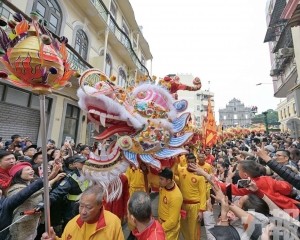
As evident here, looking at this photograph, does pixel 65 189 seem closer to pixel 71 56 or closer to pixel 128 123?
pixel 128 123

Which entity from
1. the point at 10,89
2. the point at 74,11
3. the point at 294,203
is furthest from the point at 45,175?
the point at 74,11

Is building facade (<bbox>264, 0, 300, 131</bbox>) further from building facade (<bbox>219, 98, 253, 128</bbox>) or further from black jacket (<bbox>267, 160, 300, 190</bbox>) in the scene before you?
building facade (<bbox>219, 98, 253, 128</bbox>)

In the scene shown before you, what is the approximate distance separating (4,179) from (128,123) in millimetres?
1762

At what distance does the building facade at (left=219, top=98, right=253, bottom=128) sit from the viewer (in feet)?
246

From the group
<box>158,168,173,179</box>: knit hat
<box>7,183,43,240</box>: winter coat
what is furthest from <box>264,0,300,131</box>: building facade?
<box>7,183,43,240</box>: winter coat

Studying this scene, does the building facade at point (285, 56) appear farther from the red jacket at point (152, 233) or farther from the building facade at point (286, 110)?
the red jacket at point (152, 233)

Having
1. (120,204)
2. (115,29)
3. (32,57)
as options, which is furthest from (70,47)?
(32,57)

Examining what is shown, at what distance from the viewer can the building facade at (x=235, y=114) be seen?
75.0 meters

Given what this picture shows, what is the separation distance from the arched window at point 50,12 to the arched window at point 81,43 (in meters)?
1.19

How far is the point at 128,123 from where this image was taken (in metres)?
2.81

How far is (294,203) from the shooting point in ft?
7.55

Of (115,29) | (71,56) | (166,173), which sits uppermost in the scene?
(115,29)

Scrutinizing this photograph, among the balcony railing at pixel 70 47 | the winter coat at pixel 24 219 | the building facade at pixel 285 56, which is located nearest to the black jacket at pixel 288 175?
the winter coat at pixel 24 219

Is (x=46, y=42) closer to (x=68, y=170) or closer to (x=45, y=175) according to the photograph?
(x=45, y=175)
